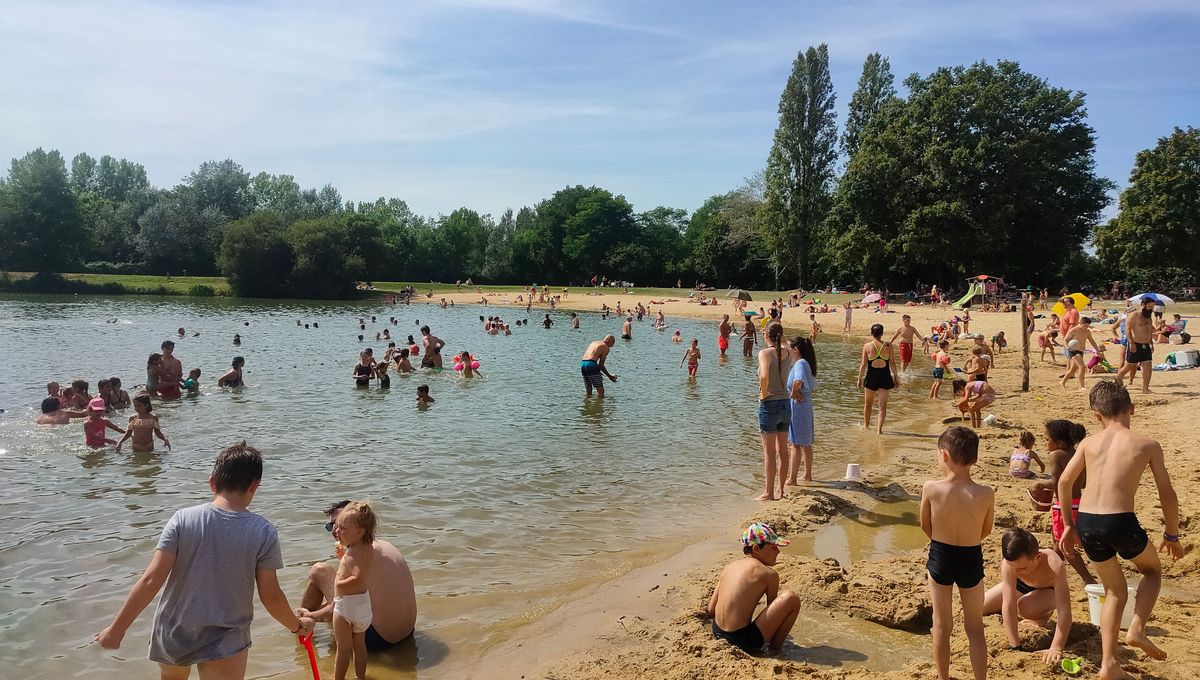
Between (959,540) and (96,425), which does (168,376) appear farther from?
(959,540)

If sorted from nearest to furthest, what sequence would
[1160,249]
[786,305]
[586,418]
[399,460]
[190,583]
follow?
[190,583]
[399,460]
[586,418]
[1160,249]
[786,305]

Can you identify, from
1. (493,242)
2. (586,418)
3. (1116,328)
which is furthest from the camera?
(493,242)

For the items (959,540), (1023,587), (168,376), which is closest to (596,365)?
(168,376)

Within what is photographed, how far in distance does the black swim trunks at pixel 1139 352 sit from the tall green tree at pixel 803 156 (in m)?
43.8

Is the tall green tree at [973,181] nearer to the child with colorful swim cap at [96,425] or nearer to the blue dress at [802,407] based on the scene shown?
the blue dress at [802,407]

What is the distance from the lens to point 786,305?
2045 inches

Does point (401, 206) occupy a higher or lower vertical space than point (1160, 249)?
higher

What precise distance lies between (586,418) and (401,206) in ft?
371

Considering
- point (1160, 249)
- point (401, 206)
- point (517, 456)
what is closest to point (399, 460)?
point (517, 456)

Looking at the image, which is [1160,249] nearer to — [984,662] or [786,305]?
[786,305]

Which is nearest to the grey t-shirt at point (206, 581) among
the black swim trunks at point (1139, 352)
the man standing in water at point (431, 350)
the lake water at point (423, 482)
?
the lake water at point (423, 482)

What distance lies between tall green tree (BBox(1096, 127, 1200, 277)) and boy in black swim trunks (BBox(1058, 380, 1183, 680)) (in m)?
50.8

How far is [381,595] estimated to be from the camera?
546 centimetres

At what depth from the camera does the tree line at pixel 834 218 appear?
4675 cm
